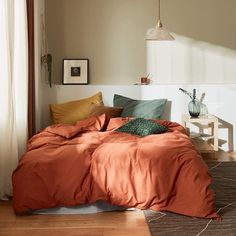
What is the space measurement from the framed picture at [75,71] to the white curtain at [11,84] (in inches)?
56.2

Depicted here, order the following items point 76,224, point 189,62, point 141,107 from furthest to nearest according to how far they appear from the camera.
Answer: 1. point 189,62
2. point 141,107
3. point 76,224

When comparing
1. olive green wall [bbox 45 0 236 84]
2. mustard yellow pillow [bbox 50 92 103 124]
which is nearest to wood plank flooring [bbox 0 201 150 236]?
mustard yellow pillow [bbox 50 92 103 124]

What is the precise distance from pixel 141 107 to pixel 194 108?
2.17ft

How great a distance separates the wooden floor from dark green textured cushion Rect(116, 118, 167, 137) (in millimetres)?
983

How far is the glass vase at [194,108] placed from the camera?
16.1 feet

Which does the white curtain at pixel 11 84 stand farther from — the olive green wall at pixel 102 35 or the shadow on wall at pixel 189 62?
the shadow on wall at pixel 189 62

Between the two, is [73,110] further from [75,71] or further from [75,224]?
[75,224]

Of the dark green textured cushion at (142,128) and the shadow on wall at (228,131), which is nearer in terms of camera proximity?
the dark green textured cushion at (142,128)

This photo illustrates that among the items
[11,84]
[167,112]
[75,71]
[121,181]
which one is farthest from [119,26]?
[121,181]

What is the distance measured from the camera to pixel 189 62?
5.39 meters

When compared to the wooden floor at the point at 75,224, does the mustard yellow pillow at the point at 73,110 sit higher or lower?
higher

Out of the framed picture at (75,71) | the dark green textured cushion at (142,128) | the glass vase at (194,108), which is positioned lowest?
the dark green textured cushion at (142,128)

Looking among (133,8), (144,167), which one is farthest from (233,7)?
(144,167)

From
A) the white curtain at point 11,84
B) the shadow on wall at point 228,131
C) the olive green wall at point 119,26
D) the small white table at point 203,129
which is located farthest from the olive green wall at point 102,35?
the white curtain at point 11,84
